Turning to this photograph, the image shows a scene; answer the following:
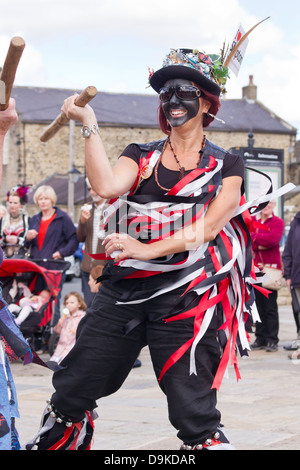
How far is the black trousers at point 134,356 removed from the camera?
3.61 metres

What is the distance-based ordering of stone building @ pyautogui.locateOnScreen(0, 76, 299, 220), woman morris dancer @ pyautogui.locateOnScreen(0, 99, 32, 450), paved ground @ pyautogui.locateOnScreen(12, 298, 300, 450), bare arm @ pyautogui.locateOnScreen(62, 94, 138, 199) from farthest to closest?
stone building @ pyautogui.locateOnScreen(0, 76, 299, 220), paved ground @ pyautogui.locateOnScreen(12, 298, 300, 450), bare arm @ pyautogui.locateOnScreen(62, 94, 138, 199), woman morris dancer @ pyautogui.locateOnScreen(0, 99, 32, 450)

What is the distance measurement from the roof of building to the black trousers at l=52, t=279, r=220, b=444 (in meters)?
→ 51.3

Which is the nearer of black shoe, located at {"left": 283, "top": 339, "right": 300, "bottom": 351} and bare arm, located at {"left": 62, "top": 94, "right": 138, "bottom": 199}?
bare arm, located at {"left": 62, "top": 94, "right": 138, "bottom": 199}

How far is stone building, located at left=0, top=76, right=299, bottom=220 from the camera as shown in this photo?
54625mm

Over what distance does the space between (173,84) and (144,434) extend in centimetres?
242

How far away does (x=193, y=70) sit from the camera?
3.79 metres

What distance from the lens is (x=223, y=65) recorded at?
402 centimetres

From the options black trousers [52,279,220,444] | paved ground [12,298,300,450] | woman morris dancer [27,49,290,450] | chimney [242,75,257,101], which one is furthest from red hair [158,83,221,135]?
chimney [242,75,257,101]

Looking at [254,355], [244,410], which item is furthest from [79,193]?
[244,410]

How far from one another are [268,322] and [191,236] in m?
6.34

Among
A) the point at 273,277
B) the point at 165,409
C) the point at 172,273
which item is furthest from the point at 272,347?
the point at 172,273

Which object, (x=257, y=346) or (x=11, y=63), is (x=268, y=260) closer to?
(x=257, y=346)

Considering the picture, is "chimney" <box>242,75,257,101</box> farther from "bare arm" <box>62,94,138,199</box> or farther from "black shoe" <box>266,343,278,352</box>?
"bare arm" <box>62,94,138,199</box>

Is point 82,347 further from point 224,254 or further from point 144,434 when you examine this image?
point 144,434
